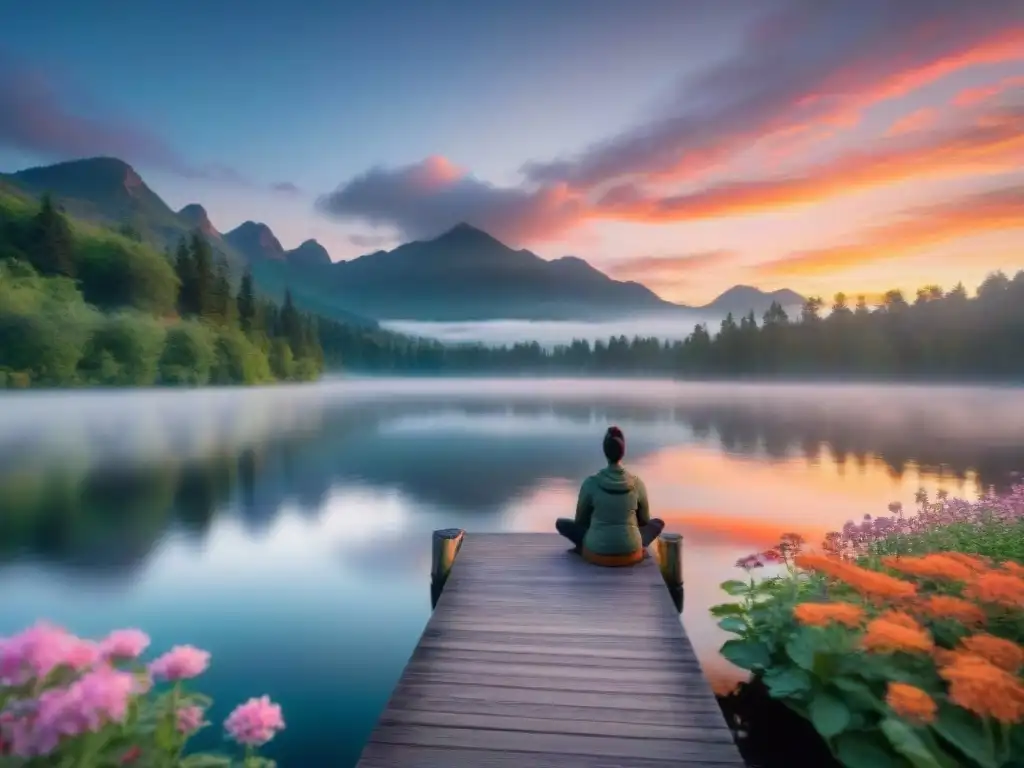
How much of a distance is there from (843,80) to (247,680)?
4549 cm

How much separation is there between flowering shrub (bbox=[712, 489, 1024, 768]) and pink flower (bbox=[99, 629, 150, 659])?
4109 millimetres

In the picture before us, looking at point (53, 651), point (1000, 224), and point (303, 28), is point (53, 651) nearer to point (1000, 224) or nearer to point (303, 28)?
point (303, 28)

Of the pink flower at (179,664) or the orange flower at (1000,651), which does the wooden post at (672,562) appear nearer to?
the orange flower at (1000,651)

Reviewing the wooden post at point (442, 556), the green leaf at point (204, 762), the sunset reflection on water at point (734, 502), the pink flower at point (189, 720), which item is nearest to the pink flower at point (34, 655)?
the pink flower at point (189, 720)

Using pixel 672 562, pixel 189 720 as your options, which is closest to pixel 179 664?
pixel 189 720

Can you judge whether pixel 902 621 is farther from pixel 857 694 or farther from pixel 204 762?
pixel 204 762

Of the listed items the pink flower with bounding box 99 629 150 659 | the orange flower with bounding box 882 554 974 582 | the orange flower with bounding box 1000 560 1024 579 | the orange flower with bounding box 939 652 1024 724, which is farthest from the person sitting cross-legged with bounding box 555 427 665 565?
the pink flower with bounding box 99 629 150 659

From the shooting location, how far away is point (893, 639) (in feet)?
11.2

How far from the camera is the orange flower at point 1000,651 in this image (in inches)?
132

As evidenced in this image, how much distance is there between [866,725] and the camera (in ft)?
12.9

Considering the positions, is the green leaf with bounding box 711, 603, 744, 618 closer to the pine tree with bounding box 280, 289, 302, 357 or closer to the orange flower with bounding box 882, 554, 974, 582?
the orange flower with bounding box 882, 554, 974, 582

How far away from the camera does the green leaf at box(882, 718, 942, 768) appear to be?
3.02 metres

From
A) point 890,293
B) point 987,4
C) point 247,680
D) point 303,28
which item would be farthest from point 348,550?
point 890,293

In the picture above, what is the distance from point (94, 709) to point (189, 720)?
1.95 ft
